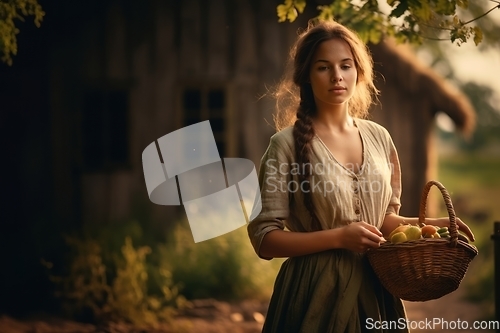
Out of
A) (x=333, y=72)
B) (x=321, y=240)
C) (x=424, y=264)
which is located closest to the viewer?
(x=424, y=264)

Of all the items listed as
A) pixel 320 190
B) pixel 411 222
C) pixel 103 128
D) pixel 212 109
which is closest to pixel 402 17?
pixel 411 222

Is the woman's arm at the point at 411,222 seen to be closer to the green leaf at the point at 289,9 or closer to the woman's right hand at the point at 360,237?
the woman's right hand at the point at 360,237

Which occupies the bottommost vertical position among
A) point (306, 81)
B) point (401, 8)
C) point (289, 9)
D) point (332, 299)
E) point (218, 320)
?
point (218, 320)

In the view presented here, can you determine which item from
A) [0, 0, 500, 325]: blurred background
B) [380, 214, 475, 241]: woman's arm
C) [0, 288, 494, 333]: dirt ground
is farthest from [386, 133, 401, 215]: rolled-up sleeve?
[0, 0, 500, 325]: blurred background

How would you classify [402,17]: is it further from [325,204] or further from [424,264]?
[424,264]

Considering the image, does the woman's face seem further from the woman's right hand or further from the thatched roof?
the thatched roof

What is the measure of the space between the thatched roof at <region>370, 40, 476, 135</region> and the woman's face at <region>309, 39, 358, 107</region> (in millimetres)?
6277

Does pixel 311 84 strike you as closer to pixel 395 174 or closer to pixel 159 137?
pixel 395 174

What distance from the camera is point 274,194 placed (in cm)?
266

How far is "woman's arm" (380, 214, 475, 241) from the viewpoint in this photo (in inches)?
106

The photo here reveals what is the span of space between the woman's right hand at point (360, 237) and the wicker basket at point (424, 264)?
0.04 metres

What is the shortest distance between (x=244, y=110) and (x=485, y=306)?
3.86 m

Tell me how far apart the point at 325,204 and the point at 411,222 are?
A: 1.29ft

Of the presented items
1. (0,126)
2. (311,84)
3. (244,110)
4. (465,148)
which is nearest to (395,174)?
(311,84)
